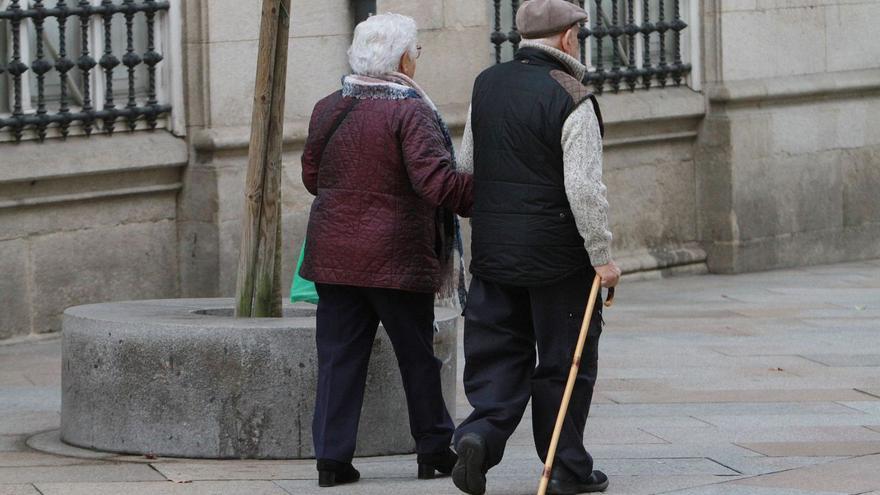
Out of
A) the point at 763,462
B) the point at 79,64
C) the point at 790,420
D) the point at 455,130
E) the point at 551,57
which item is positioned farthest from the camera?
the point at 455,130

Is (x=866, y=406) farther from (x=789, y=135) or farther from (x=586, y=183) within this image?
(x=789, y=135)

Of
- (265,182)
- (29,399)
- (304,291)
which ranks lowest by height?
(29,399)

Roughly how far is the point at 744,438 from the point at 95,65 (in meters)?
4.78

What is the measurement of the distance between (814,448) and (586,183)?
187cm

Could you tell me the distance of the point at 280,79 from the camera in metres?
7.32

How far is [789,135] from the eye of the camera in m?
13.4

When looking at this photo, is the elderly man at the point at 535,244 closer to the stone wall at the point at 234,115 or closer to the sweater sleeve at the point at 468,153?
the sweater sleeve at the point at 468,153

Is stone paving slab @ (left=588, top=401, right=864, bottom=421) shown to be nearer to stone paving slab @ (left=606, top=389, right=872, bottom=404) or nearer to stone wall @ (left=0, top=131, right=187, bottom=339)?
stone paving slab @ (left=606, top=389, right=872, bottom=404)

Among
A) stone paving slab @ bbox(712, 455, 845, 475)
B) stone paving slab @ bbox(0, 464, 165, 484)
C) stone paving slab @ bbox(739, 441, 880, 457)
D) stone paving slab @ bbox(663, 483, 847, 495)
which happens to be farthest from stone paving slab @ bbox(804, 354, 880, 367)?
stone paving slab @ bbox(0, 464, 165, 484)

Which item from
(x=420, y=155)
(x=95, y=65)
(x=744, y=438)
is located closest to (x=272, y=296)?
(x=420, y=155)

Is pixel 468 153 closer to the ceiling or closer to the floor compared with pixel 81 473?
closer to the ceiling

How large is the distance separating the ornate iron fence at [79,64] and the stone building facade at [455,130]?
29 mm

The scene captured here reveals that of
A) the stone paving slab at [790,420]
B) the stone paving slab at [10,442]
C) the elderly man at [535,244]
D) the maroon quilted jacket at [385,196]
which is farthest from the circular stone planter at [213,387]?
the stone paving slab at [790,420]

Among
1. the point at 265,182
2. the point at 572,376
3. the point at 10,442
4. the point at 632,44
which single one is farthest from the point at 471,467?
the point at 632,44
